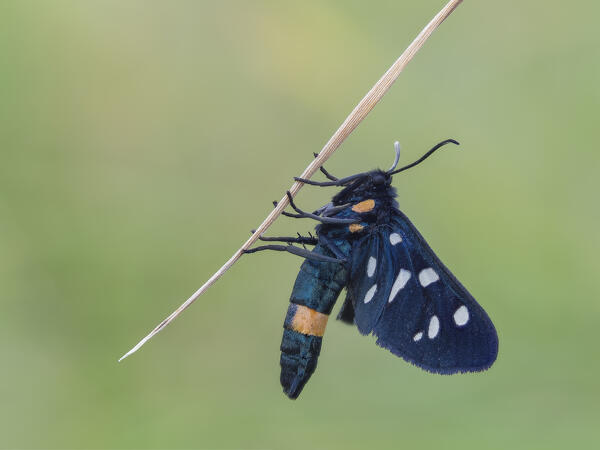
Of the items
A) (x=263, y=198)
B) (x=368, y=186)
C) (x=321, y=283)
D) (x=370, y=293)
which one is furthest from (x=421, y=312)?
(x=263, y=198)

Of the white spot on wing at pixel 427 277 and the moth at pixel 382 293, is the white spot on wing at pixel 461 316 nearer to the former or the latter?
the moth at pixel 382 293

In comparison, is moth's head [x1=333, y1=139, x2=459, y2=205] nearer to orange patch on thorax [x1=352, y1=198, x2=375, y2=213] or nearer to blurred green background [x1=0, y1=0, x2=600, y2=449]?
orange patch on thorax [x1=352, y1=198, x2=375, y2=213]

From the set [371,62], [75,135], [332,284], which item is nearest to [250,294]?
[332,284]

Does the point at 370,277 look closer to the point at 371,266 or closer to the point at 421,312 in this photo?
the point at 371,266

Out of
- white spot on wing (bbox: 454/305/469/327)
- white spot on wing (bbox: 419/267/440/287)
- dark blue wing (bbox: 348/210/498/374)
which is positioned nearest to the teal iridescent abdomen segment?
dark blue wing (bbox: 348/210/498/374)

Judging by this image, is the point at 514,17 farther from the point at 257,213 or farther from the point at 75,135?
the point at 75,135
